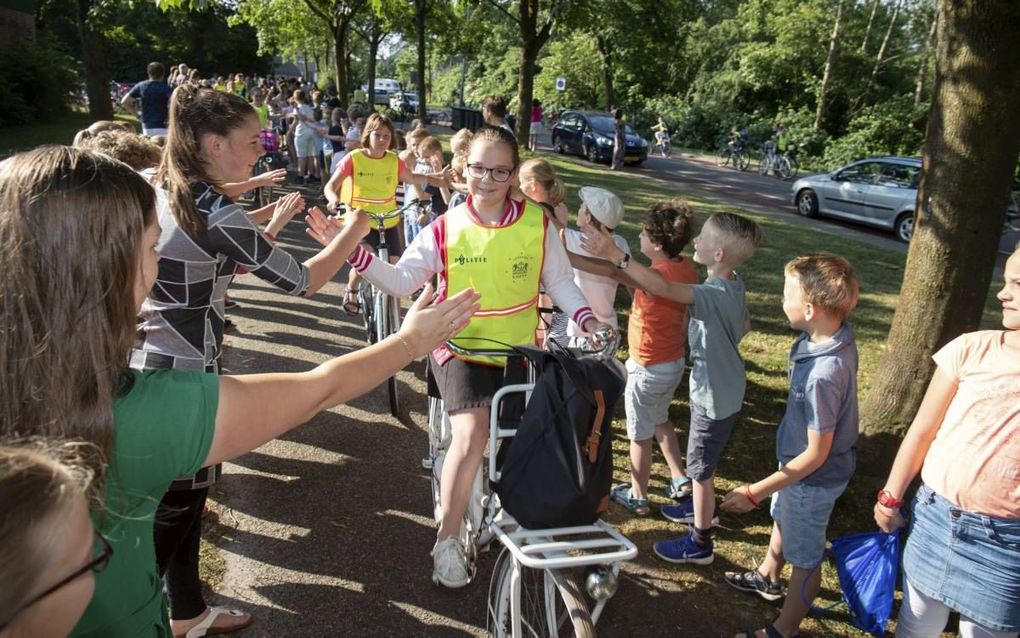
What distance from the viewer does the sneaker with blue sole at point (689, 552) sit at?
3.70 m

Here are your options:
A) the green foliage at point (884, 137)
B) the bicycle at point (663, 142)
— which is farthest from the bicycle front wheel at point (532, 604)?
the bicycle at point (663, 142)

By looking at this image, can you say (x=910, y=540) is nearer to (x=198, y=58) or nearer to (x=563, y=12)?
(x=563, y=12)

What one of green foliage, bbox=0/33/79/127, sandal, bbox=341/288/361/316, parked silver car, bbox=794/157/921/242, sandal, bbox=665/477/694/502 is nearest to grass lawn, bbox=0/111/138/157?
green foliage, bbox=0/33/79/127

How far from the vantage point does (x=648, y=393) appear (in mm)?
3906

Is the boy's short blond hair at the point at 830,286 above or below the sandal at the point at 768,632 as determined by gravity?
above

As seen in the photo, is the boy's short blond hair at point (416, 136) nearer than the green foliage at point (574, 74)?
Yes

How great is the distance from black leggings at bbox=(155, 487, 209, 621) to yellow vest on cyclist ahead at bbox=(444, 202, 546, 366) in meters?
1.26

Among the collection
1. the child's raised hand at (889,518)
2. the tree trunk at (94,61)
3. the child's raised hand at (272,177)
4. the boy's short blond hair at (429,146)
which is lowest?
the child's raised hand at (889,518)

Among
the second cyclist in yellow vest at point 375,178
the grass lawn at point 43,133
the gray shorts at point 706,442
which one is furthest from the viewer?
the grass lawn at point 43,133

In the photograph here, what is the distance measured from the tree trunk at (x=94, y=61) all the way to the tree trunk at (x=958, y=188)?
16.7 meters

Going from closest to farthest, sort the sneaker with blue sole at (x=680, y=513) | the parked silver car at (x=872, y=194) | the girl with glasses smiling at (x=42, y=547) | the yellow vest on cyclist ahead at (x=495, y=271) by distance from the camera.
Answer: the girl with glasses smiling at (x=42, y=547), the yellow vest on cyclist ahead at (x=495, y=271), the sneaker with blue sole at (x=680, y=513), the parked silver car at (x=872, y=194)

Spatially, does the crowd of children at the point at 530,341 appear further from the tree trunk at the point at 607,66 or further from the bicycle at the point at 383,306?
the tree trunk at the point at 607,66

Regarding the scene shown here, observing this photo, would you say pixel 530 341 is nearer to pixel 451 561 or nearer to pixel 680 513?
pixel 451 561

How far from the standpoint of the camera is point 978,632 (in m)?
2.38
